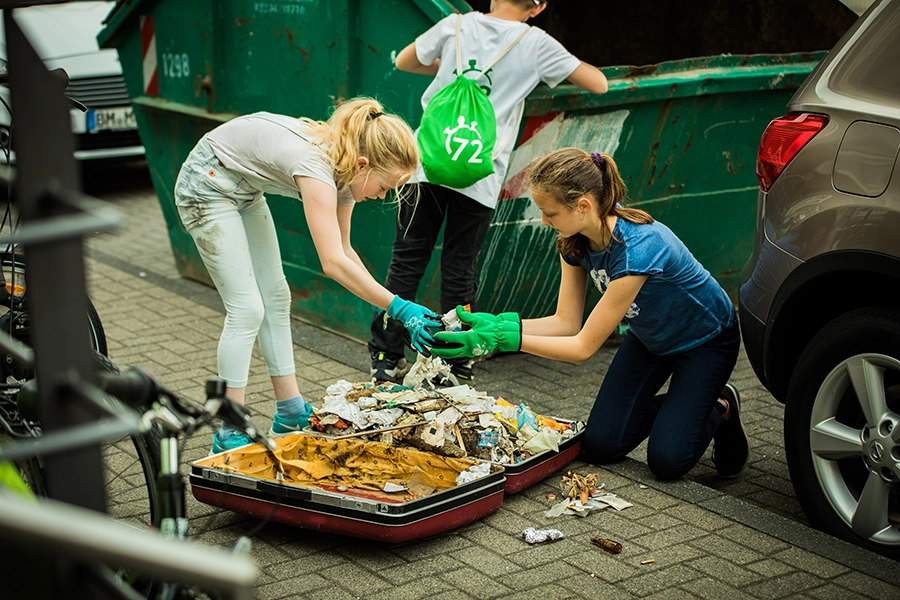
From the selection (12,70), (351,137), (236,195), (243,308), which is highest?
(12,70)

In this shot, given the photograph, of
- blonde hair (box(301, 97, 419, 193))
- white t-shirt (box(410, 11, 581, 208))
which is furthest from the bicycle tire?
white t-shirt (box(410, 11, 581, 208))

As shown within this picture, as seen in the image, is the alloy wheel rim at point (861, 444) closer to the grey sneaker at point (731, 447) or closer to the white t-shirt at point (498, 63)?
the grey sneaker at point (731, 447)

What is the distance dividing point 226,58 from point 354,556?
134 inches

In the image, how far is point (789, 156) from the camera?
3301 mm

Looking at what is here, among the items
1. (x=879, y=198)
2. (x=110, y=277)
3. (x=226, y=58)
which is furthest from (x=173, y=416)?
(x=110, y=277)

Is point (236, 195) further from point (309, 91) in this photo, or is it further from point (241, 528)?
point (309, 91)

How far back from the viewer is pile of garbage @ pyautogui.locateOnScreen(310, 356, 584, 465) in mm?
3502

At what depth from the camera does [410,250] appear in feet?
14.8

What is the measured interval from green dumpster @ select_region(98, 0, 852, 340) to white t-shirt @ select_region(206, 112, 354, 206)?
1197mm

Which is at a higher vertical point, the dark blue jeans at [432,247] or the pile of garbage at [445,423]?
the dark blue jeans at [432,247]

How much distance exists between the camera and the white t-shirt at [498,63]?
425 centimetres

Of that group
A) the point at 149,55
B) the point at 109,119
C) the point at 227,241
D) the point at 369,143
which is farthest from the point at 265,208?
the point at 109,119

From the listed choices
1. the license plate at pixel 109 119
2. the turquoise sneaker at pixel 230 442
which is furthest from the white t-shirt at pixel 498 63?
the license plate at pixel 109 119

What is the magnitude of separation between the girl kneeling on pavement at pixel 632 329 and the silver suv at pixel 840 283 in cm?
25
